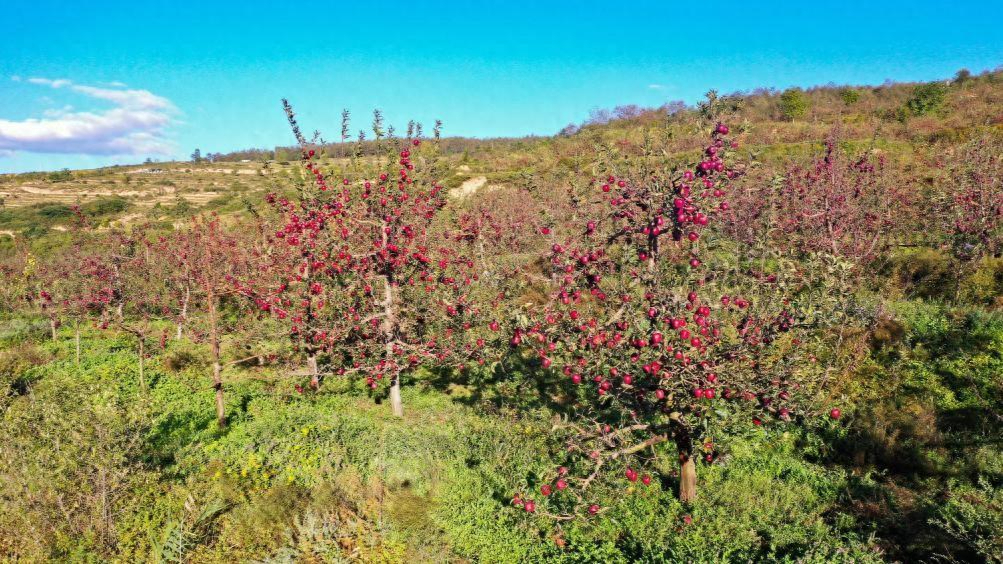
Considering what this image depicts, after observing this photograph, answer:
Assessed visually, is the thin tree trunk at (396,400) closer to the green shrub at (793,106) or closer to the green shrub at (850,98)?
the green shrub at (793,106)

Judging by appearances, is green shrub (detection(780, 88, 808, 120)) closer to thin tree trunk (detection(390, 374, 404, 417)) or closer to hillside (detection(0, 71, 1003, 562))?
hillside (detection(0, 71, 1003, 562))

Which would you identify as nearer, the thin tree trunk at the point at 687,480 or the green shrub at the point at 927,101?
the thin tree trunk at the point at 687,480

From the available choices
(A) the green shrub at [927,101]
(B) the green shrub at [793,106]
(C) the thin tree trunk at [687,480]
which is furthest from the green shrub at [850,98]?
(C) the thin tree trunk at [687,480]

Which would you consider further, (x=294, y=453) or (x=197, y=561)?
(x=294, y=453)

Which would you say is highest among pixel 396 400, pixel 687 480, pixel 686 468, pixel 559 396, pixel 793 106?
pixel 793 106

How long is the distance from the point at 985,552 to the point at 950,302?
11.0m

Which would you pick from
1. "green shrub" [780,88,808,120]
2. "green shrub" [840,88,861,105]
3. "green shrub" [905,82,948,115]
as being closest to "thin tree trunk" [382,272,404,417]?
"green shrub" [905,82,948,115]

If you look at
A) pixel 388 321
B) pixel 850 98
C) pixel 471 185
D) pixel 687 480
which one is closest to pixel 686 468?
pixel 687 480

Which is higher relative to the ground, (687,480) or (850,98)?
(850,98)

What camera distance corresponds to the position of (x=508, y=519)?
7.34m

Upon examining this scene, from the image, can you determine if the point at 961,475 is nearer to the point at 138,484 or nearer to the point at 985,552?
the point at 985,552

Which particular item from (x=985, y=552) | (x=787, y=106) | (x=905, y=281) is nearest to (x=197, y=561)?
(x=985, y=552)

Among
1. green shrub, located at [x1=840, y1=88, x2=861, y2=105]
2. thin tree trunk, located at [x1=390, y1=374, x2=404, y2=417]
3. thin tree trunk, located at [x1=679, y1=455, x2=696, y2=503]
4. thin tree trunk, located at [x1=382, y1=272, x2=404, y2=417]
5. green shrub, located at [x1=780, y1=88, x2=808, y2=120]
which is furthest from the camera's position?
green shrub, located at [x1=840, y1=88, x2=861, y2=105]

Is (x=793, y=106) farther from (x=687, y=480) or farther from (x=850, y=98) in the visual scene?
(x=687, y=480)
